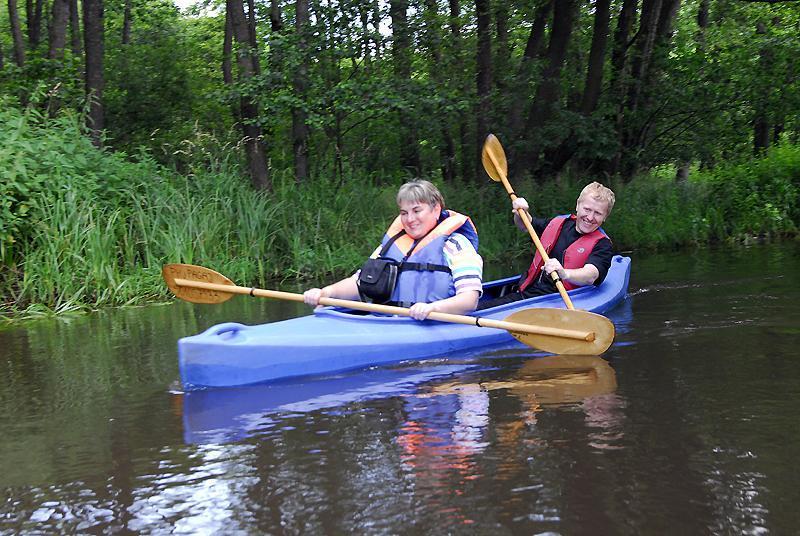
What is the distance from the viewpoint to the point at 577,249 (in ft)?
19.7

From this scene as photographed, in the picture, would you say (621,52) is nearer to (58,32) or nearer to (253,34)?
(253,34)

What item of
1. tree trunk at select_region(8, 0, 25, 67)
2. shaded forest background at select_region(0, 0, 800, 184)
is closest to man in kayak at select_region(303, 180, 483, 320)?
shaded forest background at select_region(0, 0, 800, 184)

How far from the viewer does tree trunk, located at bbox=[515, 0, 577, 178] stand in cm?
1181

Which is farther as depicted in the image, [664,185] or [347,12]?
[664,185]

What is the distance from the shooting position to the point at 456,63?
12.0 meters

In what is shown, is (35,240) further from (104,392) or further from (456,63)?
(456,63)

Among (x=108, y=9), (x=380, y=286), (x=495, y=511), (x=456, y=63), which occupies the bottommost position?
(x=495, y=511)

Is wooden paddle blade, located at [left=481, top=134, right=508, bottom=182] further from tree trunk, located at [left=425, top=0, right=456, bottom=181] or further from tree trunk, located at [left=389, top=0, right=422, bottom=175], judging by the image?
tree trunk, located at [left=425, top=0, right=456, bottom=181]

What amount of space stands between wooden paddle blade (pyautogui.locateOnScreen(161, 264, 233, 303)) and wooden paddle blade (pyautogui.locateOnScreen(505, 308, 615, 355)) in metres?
1.91

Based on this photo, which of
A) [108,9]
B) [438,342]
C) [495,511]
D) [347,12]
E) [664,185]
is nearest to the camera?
[495,511]

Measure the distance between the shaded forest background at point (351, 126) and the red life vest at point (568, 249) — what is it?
3.50m

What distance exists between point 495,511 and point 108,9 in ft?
50.4

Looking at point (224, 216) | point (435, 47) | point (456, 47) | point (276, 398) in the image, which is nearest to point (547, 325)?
point (276, 398)

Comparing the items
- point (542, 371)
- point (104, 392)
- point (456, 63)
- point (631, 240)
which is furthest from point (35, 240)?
point (631, 240)
